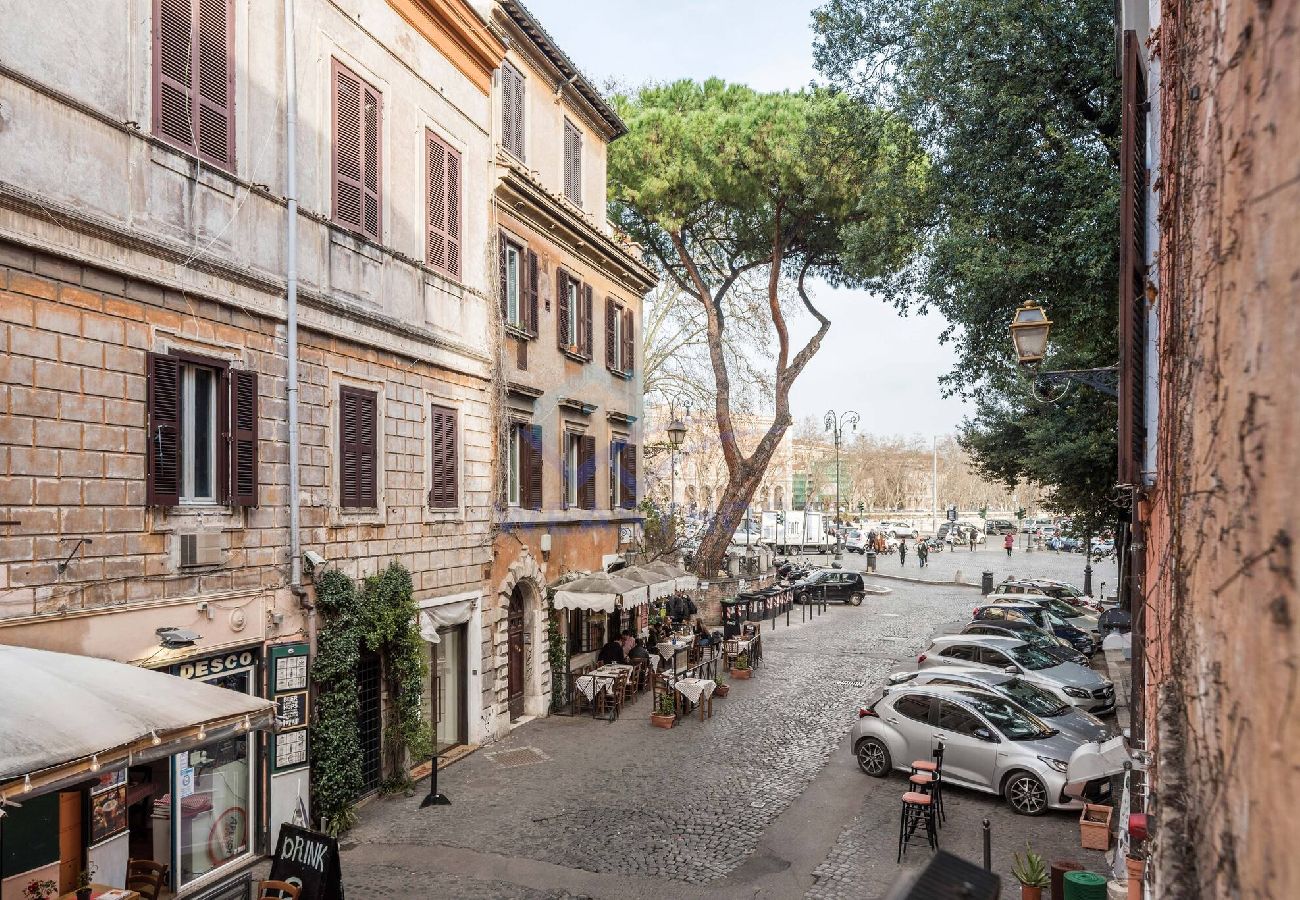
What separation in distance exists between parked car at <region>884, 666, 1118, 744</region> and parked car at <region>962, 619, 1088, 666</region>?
18.9 ft

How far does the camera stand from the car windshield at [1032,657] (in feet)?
64.7

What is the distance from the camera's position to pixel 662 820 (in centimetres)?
1261

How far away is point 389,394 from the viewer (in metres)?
14.1

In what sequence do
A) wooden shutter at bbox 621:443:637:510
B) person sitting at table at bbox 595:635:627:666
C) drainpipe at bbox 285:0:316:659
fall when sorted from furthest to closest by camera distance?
1. wooden shutter at bbox 621:443:637:510
2. person sitting at table at bbox 595:635:627:666
3. drainpipe at bbox 285:0:316:659

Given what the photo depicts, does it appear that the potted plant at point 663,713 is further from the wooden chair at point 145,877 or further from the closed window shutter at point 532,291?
the wooden chair at point 145,877

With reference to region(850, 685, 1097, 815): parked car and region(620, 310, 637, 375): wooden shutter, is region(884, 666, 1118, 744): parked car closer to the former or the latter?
region(850, 685, 1097, 815): parked car

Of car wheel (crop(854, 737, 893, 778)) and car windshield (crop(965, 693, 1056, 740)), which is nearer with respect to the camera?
car windshield (crop(965, 693, 1056, 740))

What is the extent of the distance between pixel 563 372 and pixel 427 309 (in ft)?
18.2

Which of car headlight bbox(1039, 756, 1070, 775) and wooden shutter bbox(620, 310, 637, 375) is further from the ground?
wooden shutter bbox(620, 310, 637, 375)

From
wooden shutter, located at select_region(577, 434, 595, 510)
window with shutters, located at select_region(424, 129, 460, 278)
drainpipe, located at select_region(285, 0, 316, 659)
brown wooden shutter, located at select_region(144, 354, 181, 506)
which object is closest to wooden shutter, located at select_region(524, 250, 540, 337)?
window with shutters, located at select_region(424, 129, 460, 278)

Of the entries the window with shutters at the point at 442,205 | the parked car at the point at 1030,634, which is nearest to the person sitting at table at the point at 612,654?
the parked car at the point at 1030,634

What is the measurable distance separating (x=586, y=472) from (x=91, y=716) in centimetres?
1479

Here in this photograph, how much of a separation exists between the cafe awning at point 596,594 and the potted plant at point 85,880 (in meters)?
10.7

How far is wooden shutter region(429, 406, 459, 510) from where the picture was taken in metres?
15.4
